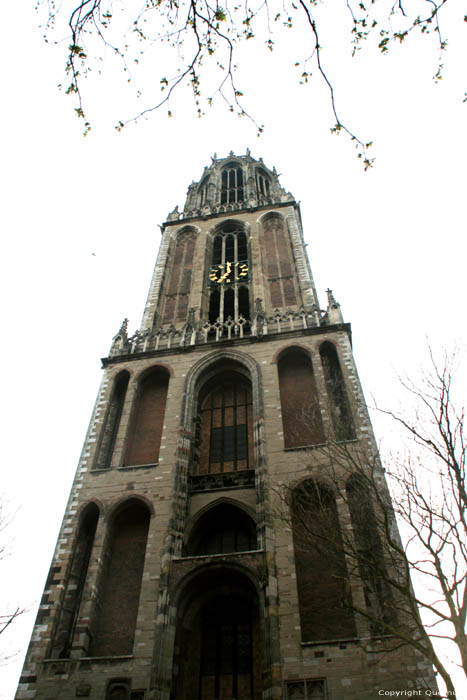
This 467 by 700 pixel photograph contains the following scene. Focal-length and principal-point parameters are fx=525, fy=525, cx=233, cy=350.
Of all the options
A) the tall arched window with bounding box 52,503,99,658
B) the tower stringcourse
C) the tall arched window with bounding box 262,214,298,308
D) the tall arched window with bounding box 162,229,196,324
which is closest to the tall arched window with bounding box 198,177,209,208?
the tall arched window with bounding box 162,229,196,324

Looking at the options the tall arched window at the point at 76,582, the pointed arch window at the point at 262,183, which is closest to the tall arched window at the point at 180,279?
the pointed arch window at the point at 262,183

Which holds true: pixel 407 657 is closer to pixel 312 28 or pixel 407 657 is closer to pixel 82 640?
pixel 82 640

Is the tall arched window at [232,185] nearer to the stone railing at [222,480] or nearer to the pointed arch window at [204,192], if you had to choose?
the pointed arch window at [204,192]

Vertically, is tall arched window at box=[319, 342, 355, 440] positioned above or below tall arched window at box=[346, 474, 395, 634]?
above

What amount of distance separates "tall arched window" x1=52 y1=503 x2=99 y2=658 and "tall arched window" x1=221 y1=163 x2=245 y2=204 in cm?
2530

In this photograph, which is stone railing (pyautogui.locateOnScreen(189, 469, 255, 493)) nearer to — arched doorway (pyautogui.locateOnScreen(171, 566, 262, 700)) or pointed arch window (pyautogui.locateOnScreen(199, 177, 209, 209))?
arched doorway (pyautogui.locateOnScreen(171, 566, 262, 700))

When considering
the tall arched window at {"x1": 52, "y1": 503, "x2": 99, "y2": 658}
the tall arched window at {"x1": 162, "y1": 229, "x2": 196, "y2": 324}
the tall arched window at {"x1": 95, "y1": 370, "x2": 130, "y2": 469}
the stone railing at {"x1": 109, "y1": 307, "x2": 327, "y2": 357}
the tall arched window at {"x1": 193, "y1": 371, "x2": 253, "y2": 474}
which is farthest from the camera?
the tall arched window at {"x1": 162, "y1": 229, "x2": 196, "y2": 324}

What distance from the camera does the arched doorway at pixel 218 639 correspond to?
13.7 meters

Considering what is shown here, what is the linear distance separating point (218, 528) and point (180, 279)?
1575cm

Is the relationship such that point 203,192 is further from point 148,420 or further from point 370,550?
point 370,550

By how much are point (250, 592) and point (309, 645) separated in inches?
101

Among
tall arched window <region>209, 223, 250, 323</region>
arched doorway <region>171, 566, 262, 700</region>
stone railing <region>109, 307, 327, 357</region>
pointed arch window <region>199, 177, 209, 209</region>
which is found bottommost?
arched doorway <region>171, 566, 262, 700</region>

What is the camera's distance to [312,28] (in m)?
5.68

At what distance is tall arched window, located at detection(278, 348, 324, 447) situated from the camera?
18.5 m
